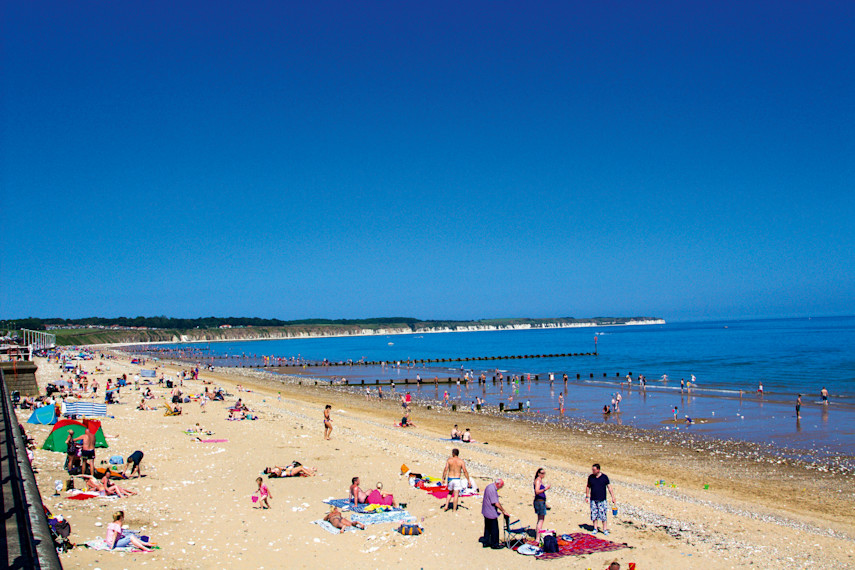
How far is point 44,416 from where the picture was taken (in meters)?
21.2

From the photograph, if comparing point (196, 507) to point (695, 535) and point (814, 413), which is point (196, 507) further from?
point (814, 413)

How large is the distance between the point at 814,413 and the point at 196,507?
31643 millimetres

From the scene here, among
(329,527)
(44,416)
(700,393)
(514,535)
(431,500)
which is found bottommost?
(700,393)

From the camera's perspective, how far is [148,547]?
9789 millimetres

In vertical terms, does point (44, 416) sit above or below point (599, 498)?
above

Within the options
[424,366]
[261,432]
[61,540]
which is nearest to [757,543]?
[61,540]

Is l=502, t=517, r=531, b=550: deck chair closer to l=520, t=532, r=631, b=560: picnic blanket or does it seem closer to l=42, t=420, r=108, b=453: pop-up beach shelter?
l=520, t=532, r=631, b=560: picnic blanket

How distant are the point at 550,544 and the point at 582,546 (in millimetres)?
688

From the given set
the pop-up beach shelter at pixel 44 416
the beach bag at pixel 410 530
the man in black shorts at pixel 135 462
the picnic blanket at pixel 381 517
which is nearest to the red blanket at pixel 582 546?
the beach bag at pixel 410 530

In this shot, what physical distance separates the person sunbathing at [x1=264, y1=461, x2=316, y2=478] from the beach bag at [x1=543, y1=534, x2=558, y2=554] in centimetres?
747

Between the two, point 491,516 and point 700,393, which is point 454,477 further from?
point 700,393

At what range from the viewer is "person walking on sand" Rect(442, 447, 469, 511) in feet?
42.0

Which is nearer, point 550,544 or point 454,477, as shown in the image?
point 550,544

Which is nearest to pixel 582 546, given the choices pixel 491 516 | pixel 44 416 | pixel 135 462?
pixel 491 516
